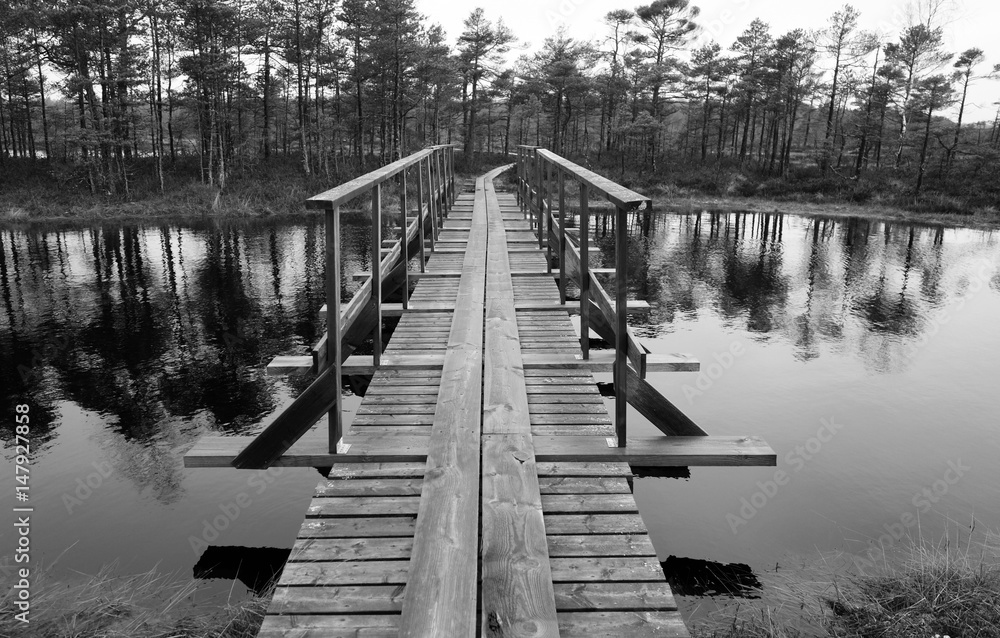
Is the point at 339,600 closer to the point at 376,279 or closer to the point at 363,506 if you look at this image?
the point at 363,506

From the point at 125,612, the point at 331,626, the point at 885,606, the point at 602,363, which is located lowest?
the point at 125,612

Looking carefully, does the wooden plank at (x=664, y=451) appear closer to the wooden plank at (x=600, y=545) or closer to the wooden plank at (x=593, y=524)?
the wooden plank at (x=593, y=524)

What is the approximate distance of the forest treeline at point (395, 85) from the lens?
1181 inches

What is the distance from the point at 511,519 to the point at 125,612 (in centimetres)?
270

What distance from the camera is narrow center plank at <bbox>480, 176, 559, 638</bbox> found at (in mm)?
2484

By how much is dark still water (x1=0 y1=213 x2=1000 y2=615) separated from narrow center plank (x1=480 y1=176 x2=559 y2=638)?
1884 mm

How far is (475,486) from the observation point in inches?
128

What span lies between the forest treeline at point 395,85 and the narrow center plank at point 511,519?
26.8 m

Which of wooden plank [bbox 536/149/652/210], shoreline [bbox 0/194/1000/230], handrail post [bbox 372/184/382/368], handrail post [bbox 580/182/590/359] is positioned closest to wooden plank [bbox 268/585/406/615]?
wooden plank [bbox 536/149/652/210]

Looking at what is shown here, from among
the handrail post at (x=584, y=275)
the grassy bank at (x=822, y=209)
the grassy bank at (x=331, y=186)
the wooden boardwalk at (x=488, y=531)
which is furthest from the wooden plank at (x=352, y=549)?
the grassy bank at (x=822, y=209)

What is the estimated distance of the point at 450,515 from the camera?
3.00 metres

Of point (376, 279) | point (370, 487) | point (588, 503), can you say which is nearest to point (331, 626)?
point (370, 487)

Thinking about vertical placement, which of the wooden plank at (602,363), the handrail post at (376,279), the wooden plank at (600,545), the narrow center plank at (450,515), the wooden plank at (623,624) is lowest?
the wooden plank at (623,624)

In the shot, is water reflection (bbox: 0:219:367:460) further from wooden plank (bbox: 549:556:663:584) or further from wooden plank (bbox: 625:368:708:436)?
wooden plank (bbox: 549:556:663:584)
